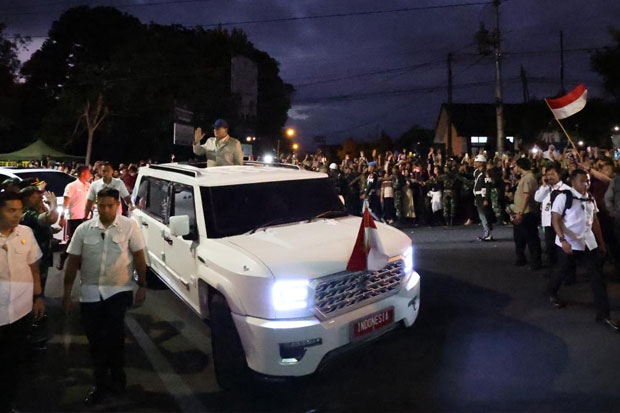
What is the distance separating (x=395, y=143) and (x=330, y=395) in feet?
300

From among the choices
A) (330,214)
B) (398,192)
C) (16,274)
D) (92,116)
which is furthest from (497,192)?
(92,116)

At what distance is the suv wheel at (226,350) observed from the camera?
14.2 ft

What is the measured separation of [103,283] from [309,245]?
1.77m

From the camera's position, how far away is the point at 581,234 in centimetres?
599

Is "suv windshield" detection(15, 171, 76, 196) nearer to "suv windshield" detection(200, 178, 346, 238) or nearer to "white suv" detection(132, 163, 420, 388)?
"white suv" detection(132, 163, 420, 388)

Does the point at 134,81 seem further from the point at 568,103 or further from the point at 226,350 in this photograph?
the point at 226,350

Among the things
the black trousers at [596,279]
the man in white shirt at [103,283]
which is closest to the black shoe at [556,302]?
the black trousers at [596,279]

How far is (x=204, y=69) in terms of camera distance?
3597cm

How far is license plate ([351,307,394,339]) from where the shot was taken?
169 inches

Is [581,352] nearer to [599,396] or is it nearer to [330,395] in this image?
[599,396]

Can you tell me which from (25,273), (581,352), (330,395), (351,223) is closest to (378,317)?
(330,395)

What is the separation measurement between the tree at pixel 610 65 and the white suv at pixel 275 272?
118 ft

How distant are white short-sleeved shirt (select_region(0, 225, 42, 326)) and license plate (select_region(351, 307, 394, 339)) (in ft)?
8.66

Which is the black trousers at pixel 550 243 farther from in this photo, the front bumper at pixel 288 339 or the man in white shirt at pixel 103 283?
the man in white shirt at pixel 103 283
